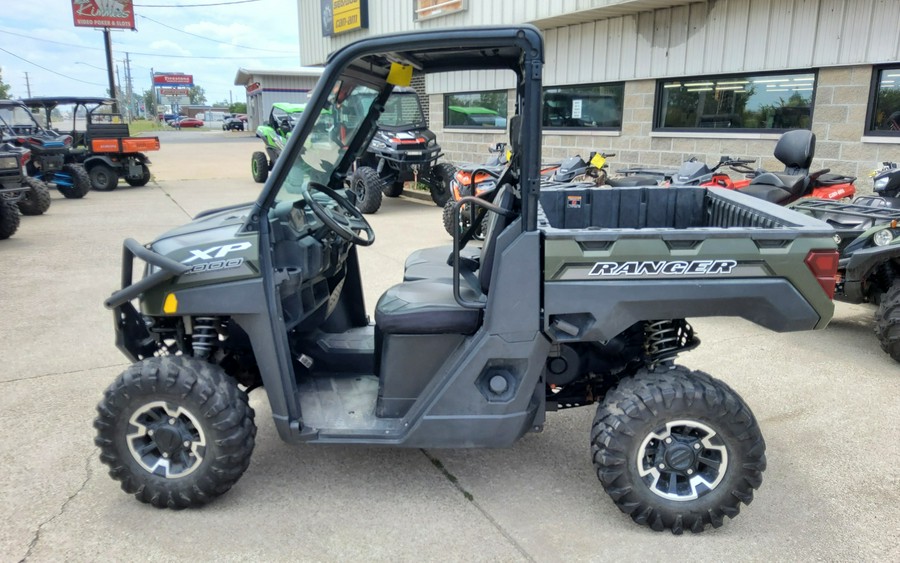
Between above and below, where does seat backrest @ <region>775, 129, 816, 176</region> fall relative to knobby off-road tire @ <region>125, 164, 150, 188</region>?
above

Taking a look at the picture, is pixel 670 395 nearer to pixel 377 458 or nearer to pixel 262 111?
pixel 377 458

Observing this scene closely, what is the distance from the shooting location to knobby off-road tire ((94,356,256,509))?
2.87 metres

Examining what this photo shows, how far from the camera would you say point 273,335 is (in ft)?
9.49

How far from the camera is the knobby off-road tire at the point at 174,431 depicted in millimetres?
2869

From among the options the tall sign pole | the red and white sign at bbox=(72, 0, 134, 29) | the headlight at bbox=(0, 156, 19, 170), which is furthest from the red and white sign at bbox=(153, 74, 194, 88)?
the headlight at bbox=(0, 156, 19, 170)

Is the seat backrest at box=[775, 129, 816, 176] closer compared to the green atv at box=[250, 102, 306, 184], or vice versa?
the seat backrest at box=[775, 129, 816, 176]

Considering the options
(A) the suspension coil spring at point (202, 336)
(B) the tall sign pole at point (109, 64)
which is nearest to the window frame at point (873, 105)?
(A) the suspension coil spring at point (202, 336)

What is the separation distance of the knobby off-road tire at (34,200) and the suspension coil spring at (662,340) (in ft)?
37.8

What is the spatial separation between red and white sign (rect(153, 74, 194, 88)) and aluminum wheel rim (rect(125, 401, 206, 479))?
12258cm

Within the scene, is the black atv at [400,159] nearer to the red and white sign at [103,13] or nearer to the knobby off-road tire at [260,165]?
the knobby off-road tire at [260,165]

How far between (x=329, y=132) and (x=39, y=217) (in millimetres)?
10613

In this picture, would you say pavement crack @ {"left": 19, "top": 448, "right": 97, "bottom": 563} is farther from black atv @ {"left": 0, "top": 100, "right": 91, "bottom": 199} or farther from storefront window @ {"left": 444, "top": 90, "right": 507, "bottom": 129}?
black atv @ {"left": 0, "top": 100, "right": 91, "bottom": 199}

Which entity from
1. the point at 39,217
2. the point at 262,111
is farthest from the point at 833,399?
the point at 262,111

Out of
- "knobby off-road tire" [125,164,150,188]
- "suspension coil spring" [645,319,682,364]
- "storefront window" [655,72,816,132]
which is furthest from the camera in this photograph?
"knobby off-road tire" [125,164,150,188]
